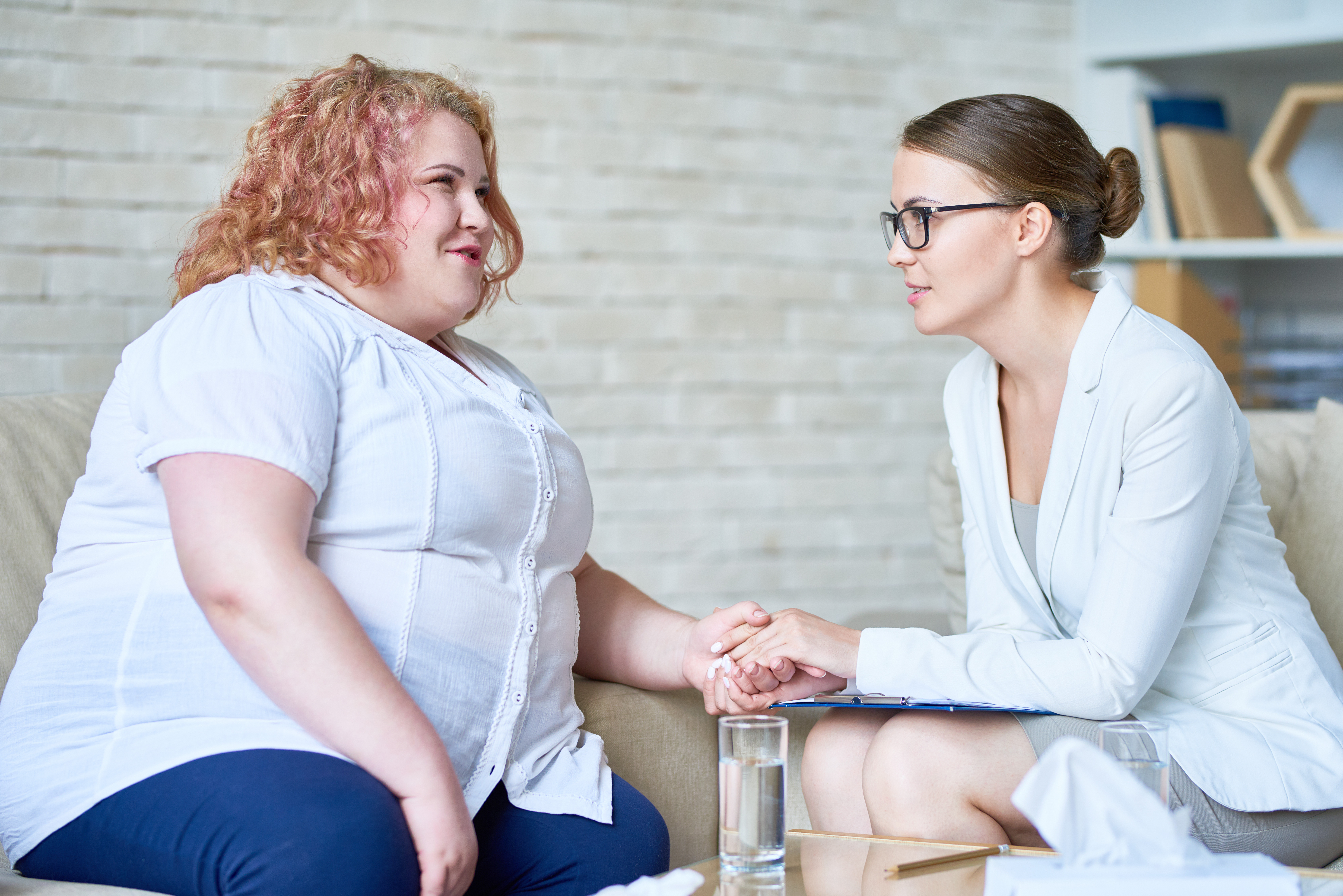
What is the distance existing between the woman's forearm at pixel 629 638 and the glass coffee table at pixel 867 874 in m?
0.35

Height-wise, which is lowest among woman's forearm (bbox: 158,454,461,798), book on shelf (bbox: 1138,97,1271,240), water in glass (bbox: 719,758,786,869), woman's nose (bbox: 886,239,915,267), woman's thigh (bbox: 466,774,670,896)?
woman's thigh (bbox: 466,774,670,896)

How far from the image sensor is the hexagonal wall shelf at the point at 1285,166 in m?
2.79

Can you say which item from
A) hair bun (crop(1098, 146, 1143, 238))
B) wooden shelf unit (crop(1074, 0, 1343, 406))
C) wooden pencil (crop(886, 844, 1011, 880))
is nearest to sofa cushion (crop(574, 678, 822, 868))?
wooden pencil (crop(886, 844, 1011, 880))

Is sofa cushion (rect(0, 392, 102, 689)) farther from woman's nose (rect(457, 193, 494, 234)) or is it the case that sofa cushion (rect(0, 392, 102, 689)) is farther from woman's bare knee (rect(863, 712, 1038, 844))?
woman's bare knee (rect(863, 712, 1038, 844))

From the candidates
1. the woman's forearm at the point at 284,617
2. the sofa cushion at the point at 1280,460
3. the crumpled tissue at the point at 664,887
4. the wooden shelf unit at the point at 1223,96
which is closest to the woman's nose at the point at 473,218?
the woman's forearm at the point at 284,617

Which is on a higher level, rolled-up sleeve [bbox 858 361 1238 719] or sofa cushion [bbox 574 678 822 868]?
rolled-up sleeve [bbox 858 361 1238 719]

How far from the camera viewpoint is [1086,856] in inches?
35.3

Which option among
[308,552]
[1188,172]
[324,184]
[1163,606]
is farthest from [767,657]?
[1188,172]

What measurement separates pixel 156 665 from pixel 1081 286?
3.80 ft

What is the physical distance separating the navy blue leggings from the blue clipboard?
505 mm

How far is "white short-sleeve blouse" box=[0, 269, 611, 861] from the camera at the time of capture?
3.78 feet

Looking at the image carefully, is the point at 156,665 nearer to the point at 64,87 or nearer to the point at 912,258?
the point at 912,258

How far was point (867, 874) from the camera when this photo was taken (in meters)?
1.15

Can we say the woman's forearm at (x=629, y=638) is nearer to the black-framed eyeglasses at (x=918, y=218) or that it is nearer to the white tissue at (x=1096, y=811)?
the black-framed eyeglasses at (x=918, y=218)
